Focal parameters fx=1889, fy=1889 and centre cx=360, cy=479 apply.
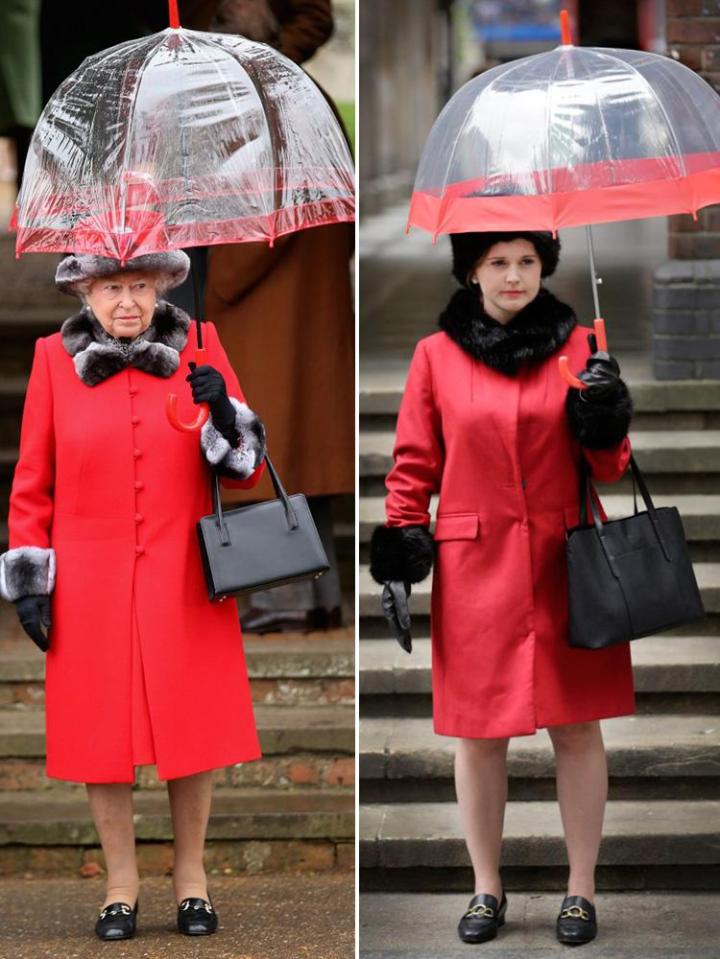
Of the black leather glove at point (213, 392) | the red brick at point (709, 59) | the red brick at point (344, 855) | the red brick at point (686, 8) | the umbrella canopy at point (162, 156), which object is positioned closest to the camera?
the umbrella canopy at point (162, 156)

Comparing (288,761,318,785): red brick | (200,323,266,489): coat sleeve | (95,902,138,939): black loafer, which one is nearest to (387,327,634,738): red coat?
(200,323,266,489): coat sleeve

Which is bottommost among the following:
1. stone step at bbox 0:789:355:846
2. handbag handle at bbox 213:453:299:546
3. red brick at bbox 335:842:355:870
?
red brick at bbox 335:842:355:870

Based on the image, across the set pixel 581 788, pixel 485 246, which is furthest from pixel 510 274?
pixel 581 788

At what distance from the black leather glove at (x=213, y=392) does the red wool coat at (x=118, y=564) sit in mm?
175

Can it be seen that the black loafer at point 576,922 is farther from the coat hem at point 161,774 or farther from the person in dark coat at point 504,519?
the coat hem at point 161,774

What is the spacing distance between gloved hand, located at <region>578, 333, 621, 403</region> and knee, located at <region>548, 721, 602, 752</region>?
0.83 m

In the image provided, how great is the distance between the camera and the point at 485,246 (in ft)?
14.8

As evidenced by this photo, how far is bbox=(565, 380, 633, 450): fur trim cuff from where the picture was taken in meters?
4.36

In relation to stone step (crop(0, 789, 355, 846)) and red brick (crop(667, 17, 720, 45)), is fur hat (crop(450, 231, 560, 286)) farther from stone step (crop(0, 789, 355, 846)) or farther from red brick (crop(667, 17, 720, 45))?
red brick (crop(667, 17, 720, 45))

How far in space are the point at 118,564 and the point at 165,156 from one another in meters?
1.00

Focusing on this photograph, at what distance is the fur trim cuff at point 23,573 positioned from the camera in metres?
4.56

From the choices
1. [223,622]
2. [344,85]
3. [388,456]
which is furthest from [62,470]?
[344,85]

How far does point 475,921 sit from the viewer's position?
186 inches

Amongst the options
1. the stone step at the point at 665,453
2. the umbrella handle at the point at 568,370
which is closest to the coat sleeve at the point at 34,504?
the umbrella handle at the point at 568,370
